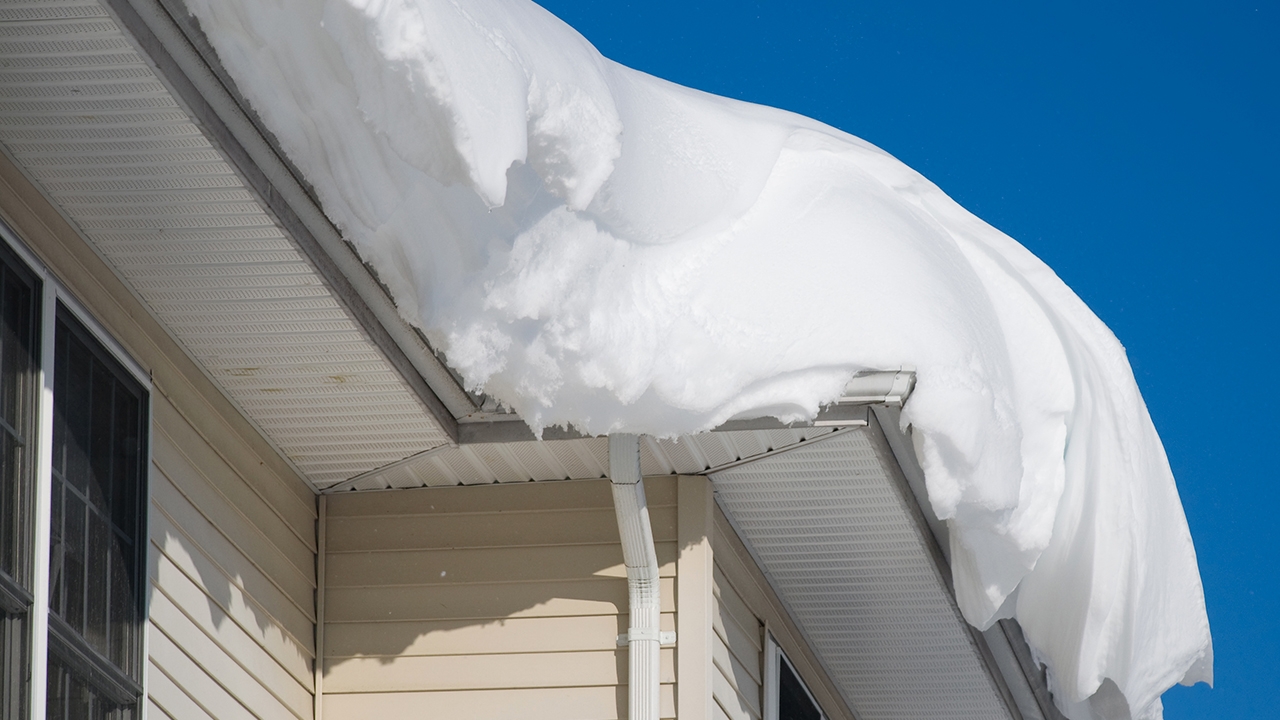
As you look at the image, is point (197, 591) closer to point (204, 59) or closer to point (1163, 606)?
point (204, 59)

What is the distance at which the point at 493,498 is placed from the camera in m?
5.29

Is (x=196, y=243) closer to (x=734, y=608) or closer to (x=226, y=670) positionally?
(x=226, y=670)

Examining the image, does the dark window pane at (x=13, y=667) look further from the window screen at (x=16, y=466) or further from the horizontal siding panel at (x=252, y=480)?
the horizontal siding panel at (x=252, y=480)

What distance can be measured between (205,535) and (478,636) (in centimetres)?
102

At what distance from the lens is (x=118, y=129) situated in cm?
354

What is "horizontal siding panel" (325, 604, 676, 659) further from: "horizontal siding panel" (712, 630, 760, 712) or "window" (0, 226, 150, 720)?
"window" (0, 226, 150, 720)

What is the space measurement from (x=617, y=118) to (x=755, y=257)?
0.78 m

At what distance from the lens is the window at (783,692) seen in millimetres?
5762

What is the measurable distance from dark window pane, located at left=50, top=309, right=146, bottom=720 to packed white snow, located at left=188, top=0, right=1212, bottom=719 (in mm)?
753

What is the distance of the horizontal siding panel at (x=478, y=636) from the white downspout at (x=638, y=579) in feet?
0.30

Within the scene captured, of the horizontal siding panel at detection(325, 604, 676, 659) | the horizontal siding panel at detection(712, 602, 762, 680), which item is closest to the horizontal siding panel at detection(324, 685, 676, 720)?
the horizontal siding panel at detection(325, 604, 676, 659)

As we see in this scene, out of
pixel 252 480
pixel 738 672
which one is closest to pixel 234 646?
pixel 252 480

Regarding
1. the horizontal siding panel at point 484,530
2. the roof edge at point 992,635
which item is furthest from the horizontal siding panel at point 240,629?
the roof edge at point 992,635

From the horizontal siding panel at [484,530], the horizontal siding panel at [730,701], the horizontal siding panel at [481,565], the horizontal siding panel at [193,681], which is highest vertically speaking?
the horizontal siding panel at [484,530]
